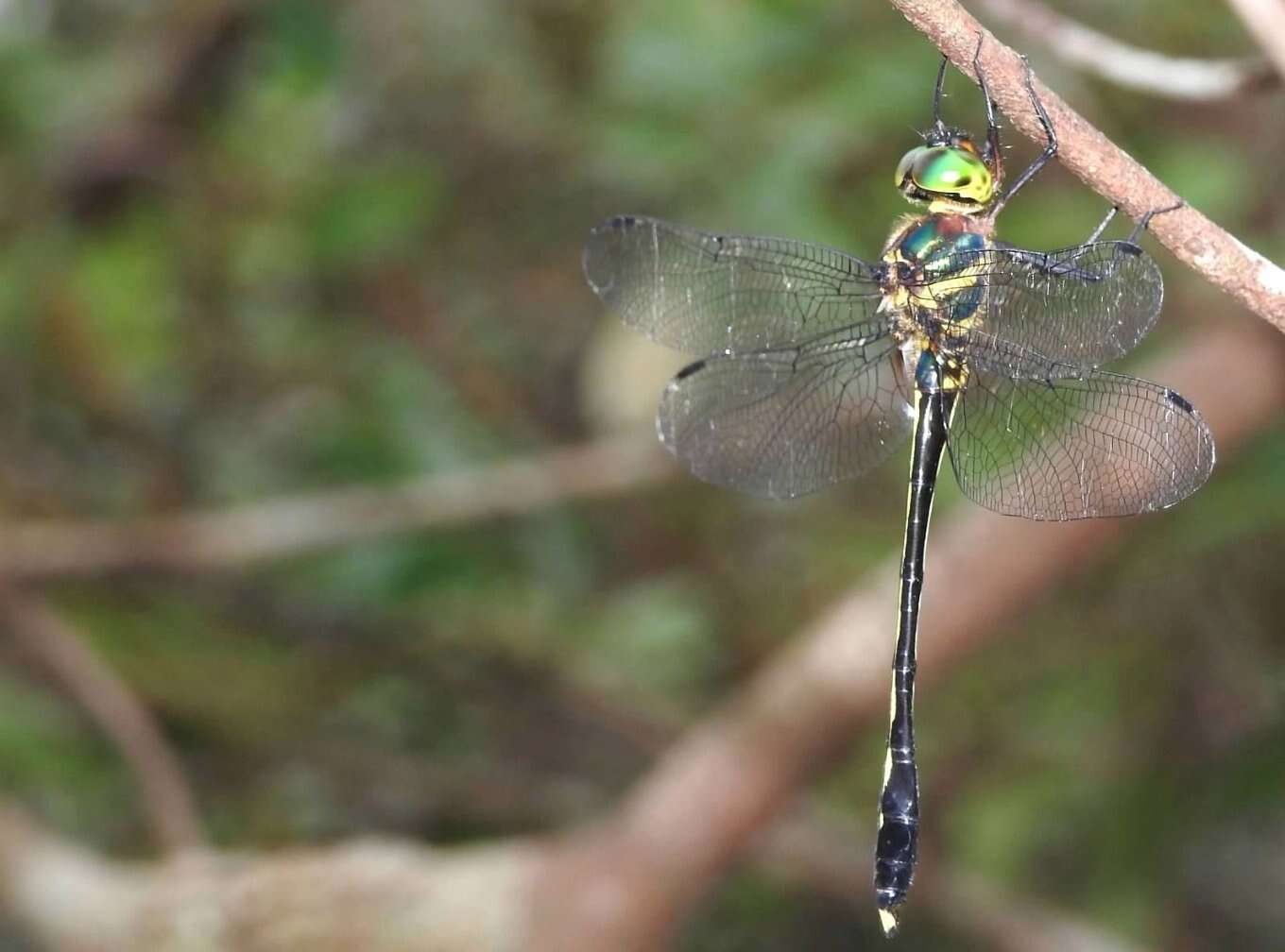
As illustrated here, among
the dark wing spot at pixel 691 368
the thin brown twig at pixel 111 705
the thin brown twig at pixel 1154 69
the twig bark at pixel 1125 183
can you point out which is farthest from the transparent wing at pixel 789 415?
the thin brown twig at pixel 111 705

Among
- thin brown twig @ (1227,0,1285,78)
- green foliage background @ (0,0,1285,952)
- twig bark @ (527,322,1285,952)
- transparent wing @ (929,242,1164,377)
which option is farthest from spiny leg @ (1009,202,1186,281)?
green foliage background @ (0,0,1285,952)

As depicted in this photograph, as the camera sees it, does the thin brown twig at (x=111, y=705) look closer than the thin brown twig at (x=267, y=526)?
Yes

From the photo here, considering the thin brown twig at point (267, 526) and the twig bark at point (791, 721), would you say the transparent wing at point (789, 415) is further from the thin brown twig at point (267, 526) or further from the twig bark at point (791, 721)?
the thin brown twig at point (267, 526)

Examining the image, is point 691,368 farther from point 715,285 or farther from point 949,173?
point 949,173

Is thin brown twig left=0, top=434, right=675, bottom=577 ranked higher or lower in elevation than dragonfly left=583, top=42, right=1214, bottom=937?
higher

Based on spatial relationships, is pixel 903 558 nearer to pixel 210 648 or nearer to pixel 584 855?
pixel 584 855

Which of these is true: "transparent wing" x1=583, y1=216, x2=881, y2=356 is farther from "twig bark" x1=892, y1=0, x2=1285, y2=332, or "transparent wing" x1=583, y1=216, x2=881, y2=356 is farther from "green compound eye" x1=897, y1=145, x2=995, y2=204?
"twig bark" x1=892, y1=0, x2=1285, y2=332
